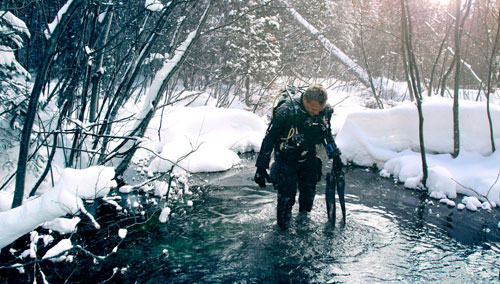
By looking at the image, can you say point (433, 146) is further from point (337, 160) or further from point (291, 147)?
point (291, 147)

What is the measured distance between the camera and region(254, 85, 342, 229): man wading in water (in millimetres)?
4195

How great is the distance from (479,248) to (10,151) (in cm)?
679

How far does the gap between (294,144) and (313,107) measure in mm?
515

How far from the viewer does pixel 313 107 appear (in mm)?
4109

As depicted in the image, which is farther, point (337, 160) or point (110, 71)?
point (110, 71)

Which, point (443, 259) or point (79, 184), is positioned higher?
point (79, 184)

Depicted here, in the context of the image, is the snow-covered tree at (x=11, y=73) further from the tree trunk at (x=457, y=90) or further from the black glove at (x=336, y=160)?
the tree trunk at (x=457, y=90)

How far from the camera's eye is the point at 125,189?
5973 mm

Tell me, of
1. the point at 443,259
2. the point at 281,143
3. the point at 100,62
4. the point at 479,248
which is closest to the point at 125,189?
the point at 100,62

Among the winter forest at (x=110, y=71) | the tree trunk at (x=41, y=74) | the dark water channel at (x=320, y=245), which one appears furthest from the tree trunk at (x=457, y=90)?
the tree trunk at (x=41, y=74)

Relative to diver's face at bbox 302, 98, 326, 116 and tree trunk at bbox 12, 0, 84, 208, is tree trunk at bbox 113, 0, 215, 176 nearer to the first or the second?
tree trunk at bbox 12, 0, 84, 208

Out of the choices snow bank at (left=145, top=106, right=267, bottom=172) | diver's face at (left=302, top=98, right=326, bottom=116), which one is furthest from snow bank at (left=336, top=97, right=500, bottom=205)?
diver's face at (left=302, top=98, right=326, bottom=116)

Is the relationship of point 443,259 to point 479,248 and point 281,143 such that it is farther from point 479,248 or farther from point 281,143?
point 281,143

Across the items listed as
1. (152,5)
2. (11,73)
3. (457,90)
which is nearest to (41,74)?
(152,5)
